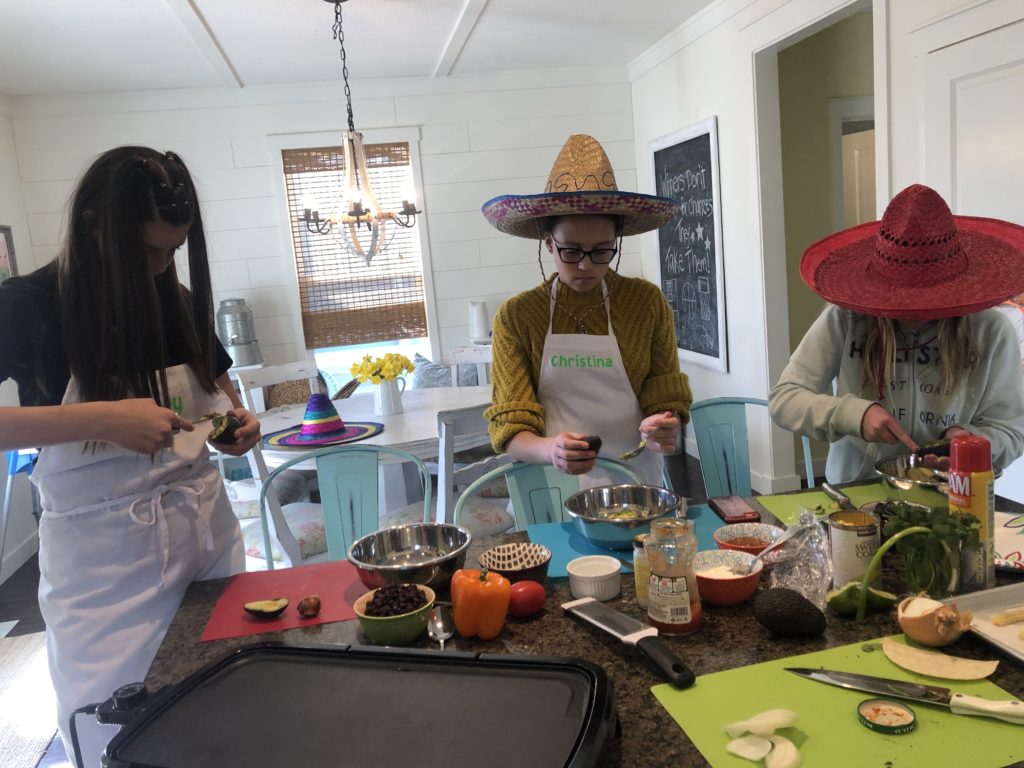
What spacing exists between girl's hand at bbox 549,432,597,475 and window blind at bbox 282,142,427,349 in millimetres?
3852

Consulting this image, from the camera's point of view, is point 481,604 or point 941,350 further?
point 941,350

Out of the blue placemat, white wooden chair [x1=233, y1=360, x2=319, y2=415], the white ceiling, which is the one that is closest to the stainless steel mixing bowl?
the blue placemat

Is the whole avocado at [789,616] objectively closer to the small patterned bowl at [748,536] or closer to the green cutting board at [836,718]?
the green cutting board at [836,718]

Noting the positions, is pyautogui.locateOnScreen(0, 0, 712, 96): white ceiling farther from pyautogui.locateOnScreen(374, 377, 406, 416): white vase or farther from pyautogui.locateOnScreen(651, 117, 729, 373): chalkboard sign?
pyautogui.locateOnScreen(374, 377, 406, 416): white vase

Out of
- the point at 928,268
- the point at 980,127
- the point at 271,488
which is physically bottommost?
the point at 271,488

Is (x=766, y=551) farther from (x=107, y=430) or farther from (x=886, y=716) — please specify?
(x=107, y=430)

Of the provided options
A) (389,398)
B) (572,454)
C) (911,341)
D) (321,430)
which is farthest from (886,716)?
(389,398)

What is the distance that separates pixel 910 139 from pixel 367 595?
2656mm

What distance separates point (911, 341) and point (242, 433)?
1398mm

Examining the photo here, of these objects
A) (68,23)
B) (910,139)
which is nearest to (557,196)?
(910,139)

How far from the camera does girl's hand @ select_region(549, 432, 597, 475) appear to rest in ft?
4.85

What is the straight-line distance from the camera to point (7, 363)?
1.26 m

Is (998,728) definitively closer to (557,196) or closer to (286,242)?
(557,196)

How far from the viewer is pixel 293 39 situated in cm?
396
